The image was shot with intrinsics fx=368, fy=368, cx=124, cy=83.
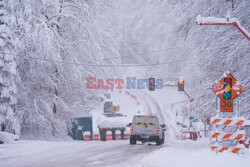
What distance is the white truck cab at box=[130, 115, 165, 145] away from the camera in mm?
21328

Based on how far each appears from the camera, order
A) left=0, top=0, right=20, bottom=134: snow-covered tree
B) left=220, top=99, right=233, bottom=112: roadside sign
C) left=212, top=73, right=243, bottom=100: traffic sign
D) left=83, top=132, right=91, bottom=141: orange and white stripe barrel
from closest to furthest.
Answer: left=212, top=73, right=243, bottom=100: traffic sign, left=220, top=99, right=233, bottom=112: roadside sign, left=0, top=0, right=20, bottom=134: snow-covered tree, left=83, top=132, right=91, bottom=141: orange and white stripe barrel

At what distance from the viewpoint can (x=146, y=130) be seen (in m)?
21.5

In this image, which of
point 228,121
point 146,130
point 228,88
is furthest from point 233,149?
point 146,130

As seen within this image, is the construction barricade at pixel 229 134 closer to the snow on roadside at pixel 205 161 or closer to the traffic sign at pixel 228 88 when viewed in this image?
the snow on roadside at pixel 205 161

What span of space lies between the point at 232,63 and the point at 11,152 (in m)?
9.61

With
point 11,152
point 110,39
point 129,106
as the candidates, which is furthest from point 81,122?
point 129,106

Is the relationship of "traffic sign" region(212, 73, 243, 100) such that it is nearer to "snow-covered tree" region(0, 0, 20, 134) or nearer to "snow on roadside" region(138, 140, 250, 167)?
"snow on roadside" region(138, 140, 250, 167)

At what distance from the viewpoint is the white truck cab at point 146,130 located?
840 inches

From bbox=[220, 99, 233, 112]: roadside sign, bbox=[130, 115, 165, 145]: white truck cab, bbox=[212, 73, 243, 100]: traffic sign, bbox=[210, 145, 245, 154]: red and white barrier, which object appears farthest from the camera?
bbox=[130, 115, 165, 145]: white truck cab

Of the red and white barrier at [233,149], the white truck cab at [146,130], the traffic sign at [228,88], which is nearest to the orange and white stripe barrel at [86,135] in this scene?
the white truck cab at [146,130]

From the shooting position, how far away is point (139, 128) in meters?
21.5

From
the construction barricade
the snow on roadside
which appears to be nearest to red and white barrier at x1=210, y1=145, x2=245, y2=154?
the construction barricade

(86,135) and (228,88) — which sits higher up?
(228,88)

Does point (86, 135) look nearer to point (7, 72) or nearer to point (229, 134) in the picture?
point (7, 72)
